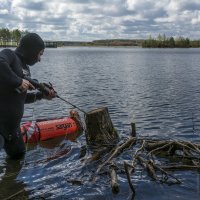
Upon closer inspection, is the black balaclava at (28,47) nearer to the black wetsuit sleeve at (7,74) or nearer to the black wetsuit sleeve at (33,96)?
the black wetsuit sleeve at (7,74)

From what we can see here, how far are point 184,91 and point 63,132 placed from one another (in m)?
15.6

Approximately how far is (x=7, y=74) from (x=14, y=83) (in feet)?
0.71

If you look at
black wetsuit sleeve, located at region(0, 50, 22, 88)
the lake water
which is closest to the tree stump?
the lake water

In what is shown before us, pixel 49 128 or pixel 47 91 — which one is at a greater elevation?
pixel 47 91

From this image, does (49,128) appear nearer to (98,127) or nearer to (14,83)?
(98,127)

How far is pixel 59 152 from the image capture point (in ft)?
38.4

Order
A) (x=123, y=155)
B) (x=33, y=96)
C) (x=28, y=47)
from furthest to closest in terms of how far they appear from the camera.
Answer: (x=123, y=155), (x=33, y=96), (x=28, y=47)

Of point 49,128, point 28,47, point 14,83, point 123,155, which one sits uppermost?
point 28,47

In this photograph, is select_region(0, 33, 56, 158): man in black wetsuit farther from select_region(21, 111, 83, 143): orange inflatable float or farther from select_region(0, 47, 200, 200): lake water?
select_region(21, 111, 83, 143): orange inflatable float

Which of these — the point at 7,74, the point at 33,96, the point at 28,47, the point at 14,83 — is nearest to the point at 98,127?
the point at 33,96

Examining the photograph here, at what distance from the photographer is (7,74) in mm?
7207

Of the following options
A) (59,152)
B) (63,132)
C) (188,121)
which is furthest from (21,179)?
(188,121)

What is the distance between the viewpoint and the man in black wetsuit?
23.9 ft

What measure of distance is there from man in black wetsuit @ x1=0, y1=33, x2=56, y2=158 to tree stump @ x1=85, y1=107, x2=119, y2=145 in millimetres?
3338
